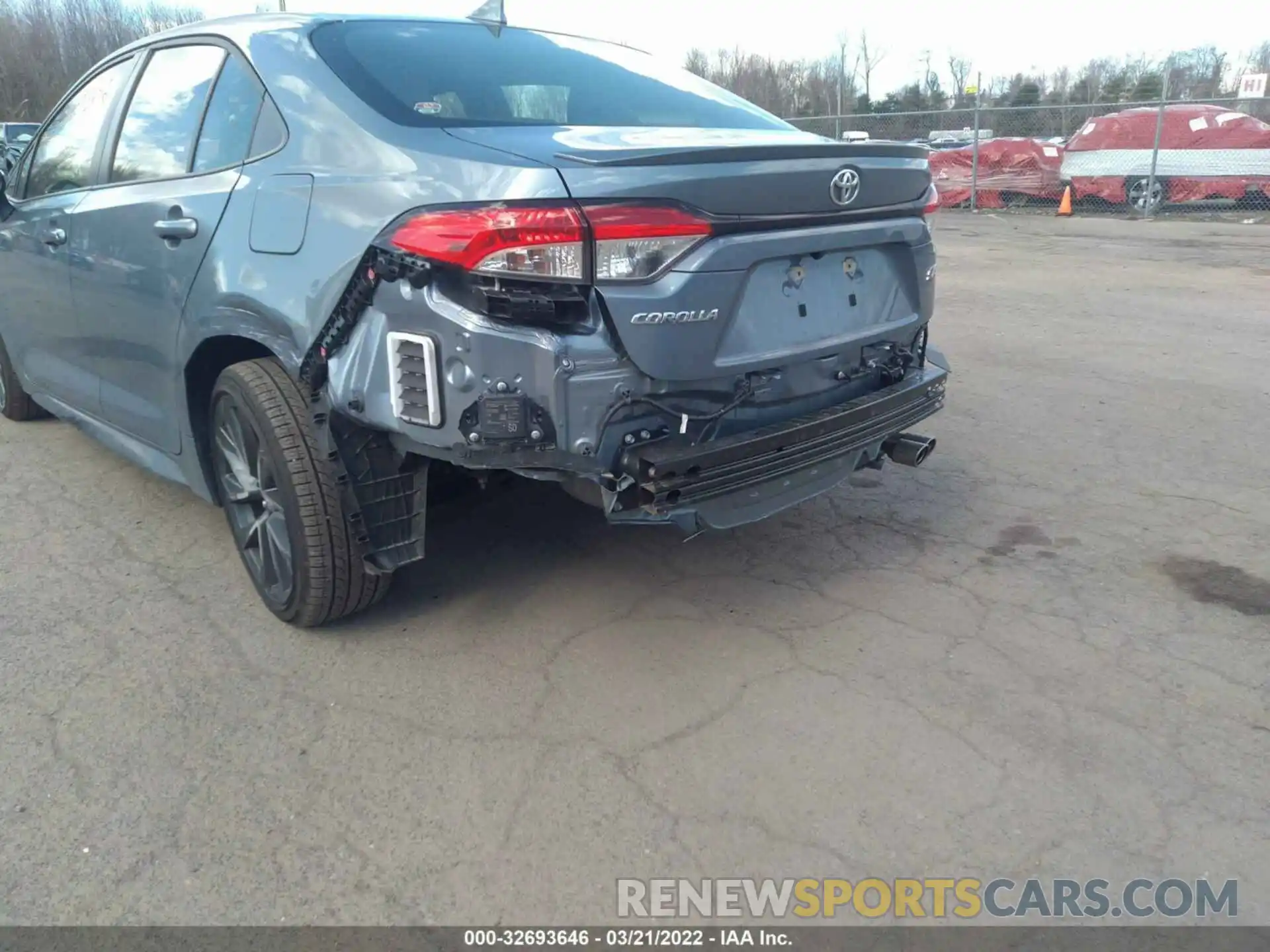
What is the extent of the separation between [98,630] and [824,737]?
7.66ft

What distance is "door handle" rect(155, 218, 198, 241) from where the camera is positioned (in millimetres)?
3223

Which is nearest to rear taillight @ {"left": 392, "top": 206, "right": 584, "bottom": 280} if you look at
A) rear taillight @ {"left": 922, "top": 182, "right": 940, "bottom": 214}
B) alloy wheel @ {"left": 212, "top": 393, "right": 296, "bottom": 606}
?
alloy wheel @ {"left": 212, "top": 393, "right": 296, "bottom": 606}

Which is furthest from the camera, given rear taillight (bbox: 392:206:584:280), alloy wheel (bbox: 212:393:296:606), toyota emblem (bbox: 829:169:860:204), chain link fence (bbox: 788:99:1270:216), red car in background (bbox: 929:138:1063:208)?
red car in background (bbox: 929:138:1063:208)

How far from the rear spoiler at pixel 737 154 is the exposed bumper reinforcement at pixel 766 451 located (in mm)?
709

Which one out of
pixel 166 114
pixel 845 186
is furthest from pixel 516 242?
pixel 166 114

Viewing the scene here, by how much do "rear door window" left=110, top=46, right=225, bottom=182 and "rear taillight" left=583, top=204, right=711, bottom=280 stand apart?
1.76 meters

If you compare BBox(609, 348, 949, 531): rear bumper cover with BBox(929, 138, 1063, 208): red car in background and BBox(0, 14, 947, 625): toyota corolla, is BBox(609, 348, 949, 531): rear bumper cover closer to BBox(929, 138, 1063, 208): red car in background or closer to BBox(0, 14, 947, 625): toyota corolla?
BBox(0, 14, 947, 625): toyota corolla

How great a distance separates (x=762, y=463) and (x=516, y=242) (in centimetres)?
91

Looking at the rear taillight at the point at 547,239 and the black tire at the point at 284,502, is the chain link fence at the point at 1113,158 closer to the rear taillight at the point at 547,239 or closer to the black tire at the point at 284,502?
the black tire at the point at 284,502

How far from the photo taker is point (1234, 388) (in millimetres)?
Result: 5832

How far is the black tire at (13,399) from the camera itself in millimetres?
5281

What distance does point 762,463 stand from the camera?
9.21ft

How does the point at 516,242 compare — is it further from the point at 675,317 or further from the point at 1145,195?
the point at 1145,195

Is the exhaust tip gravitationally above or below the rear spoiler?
below
